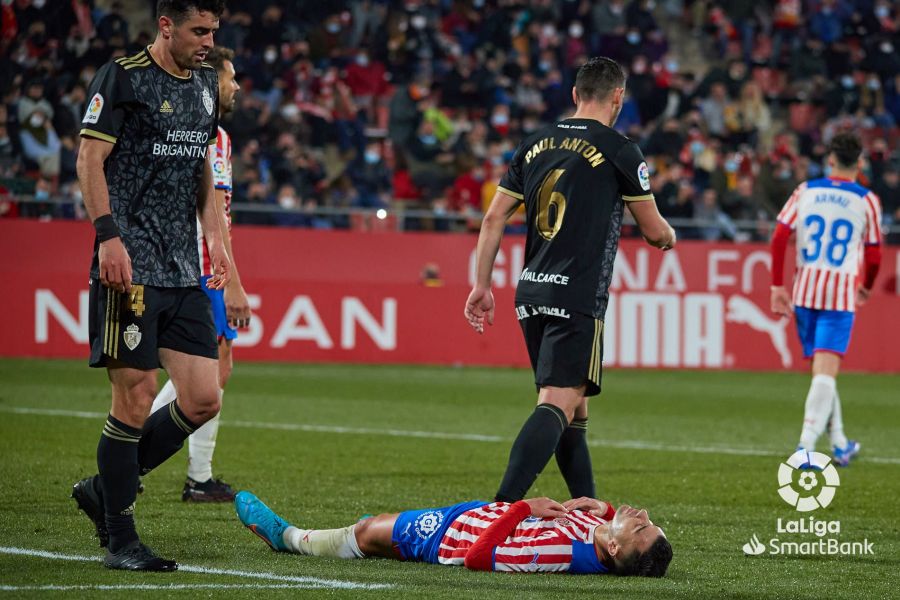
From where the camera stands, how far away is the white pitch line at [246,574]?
5250 mm

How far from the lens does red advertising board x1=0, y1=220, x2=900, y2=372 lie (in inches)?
727

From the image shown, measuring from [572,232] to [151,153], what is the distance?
179 centimetres

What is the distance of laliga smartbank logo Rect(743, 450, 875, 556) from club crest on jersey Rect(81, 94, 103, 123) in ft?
10.6

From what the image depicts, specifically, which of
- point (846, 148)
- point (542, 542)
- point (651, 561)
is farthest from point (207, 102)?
point (846, 148)

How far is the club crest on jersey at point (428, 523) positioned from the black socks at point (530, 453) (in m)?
0.25

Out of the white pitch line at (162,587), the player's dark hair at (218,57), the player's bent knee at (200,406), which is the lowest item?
the white pitch line at (162,587)

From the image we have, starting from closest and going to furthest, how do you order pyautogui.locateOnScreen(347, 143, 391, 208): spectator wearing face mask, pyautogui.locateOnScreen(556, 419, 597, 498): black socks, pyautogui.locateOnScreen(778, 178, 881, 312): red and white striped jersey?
1. pyautogui.locateOnScreen(556, 419, 597, 498): black socks
2. pyautogui.locateOnScreen(778, 178, 881, 312): red and white striped jersey
3. pyautogui.locateOnScreen(347, 143, 391, 208): spectator wearing face mask

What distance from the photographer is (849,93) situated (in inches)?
1059

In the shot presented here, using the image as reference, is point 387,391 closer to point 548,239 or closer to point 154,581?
point 548,239

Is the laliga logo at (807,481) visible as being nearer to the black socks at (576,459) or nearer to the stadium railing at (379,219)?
the black socks at (576,459)

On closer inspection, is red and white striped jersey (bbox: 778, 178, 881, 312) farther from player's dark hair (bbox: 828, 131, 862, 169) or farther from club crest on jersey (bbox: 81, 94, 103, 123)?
club crest on jersey (bbox: 81, 94, 103, 123)

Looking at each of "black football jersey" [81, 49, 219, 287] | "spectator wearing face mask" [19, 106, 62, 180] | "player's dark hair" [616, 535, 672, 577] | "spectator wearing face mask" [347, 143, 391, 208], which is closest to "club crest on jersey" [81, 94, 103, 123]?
"black football jersey" [81, 49, 219, 287]

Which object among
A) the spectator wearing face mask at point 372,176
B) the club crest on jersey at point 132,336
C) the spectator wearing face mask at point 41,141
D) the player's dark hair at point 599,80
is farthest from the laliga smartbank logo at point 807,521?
the spectator wearing face mask at point 372,176

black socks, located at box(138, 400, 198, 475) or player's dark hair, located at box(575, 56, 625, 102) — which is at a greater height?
player's dark hair, located at box(575, 56, 625, 102)
